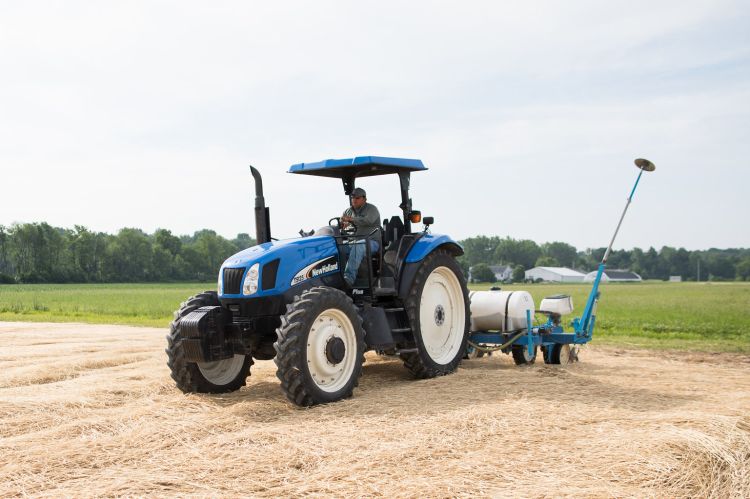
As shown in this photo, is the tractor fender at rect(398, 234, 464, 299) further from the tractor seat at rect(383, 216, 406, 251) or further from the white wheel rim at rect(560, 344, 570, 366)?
the white wheel rim at rect(560, 344, 570, 366)

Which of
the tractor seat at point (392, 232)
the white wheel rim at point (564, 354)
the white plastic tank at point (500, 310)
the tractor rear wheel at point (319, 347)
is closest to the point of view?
the tractor rear wheel at point (319, 347)

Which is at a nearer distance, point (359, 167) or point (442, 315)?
point (359, 167)

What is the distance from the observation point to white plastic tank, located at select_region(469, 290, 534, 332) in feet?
30.2

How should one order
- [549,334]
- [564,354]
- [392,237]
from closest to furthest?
[392,237] → [549,334] → [564,354]

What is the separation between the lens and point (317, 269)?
7.18 metres

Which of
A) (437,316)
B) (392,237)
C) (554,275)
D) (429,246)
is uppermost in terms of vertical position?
(392,237)

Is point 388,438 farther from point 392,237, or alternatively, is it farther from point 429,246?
point 392,237

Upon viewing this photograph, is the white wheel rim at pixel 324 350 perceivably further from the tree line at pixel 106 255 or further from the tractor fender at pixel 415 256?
the tree line at pixel 106 255

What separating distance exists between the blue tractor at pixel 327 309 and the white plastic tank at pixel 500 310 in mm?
829

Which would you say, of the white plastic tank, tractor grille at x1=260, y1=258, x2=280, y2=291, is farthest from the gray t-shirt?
the white plastic tank

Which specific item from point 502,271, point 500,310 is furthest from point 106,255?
point 500,310

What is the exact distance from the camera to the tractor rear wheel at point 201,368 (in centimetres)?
682

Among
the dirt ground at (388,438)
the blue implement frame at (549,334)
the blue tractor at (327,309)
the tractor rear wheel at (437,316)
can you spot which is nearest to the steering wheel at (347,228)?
the blue tractor at (327,309)

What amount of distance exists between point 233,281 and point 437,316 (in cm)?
266
